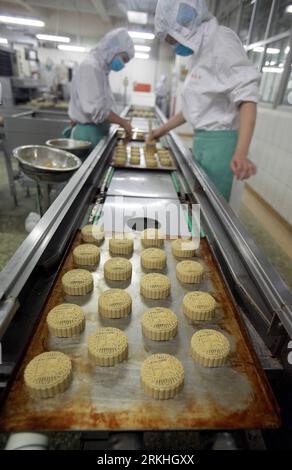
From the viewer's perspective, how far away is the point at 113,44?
104 inches

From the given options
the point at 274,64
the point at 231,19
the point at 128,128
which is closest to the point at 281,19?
the point at 274,64

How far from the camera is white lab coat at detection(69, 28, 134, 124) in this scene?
2.58 metres

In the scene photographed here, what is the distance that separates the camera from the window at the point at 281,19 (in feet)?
12.3

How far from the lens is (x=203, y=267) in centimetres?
117

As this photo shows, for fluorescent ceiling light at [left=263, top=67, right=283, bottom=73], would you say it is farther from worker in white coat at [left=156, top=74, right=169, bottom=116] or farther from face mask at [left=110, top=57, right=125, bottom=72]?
worker in white coat at [left=156, top=74, right=169, bottom=116]

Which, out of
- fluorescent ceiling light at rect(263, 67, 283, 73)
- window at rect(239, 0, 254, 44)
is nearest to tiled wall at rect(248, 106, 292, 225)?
fluorescent ceiling light at rect(263, 67, 283, 73)

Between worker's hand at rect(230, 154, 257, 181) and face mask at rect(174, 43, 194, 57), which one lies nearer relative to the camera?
worker's hand at rect(230, 154, 257, 181)

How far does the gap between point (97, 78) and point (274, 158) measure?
9.08 feet

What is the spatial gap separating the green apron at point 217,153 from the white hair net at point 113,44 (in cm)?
124

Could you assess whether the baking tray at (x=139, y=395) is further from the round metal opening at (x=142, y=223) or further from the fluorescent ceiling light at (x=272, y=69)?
the fluorescent ceiling light at (x=272, y=69)

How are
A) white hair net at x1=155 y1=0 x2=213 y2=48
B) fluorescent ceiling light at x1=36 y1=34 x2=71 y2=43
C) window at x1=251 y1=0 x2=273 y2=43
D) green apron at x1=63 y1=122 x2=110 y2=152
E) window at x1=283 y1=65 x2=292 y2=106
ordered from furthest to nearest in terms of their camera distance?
window at x1=283 y1=65 x2=292 y2=106 < window at x1=251 y1=0 x2=273 y2=43 < fluorescent ceiling light at x1=36 y1=34 x2=71 y2=43 < green apron at x1=63 y1=122 x2=110 y2=152 < white hair net at x1=155 y1=0 x2=213 y2=48

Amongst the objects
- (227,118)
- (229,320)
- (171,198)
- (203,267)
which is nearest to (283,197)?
(227,118)

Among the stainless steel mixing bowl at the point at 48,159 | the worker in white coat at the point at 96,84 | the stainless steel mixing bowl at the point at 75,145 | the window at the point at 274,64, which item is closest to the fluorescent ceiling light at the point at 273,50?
the window at the point at 274,64

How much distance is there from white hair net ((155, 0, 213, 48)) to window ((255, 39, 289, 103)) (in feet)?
9.99
